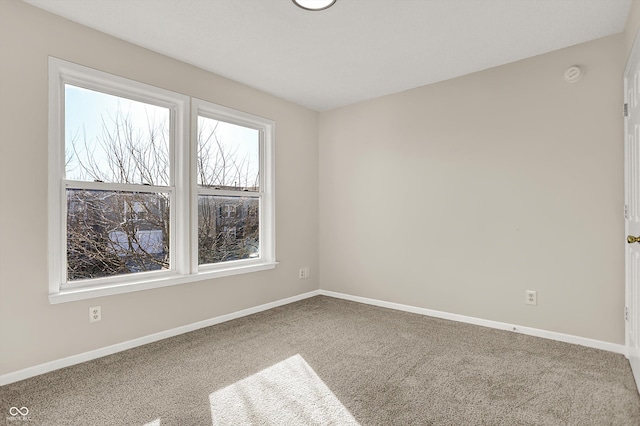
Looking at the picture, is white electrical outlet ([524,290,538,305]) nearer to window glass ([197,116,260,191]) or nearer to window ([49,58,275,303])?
window ([49,58,275,303])

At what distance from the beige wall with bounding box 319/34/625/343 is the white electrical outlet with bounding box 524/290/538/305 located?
0.11ft

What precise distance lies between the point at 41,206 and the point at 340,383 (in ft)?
7.56

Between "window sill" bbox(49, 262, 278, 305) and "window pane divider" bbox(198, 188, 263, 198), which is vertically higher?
"window pane divider" bbox(198, 188, 263, 198)

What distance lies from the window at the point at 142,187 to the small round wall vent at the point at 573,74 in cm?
283

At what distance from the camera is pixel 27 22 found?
2.26 metres

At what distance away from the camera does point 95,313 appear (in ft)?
8.36

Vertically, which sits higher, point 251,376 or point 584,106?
point 584,106

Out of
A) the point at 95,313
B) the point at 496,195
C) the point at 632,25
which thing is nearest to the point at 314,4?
the point at 632,25

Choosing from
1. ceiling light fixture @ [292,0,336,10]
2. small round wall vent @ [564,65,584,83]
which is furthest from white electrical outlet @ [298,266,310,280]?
small round wall vent @ [564,65,584,83]

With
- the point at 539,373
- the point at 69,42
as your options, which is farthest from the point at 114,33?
the point at 539,373

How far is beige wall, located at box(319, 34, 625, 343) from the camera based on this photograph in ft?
8.82

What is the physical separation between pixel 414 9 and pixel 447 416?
8.16 ft

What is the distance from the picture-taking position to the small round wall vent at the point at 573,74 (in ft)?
9.02

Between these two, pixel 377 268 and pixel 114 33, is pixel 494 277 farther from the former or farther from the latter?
pixel 114 33
